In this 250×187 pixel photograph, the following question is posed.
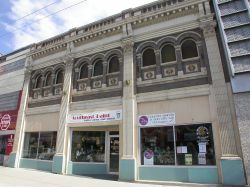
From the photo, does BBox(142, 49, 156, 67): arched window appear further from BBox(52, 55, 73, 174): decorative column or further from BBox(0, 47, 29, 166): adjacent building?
BBox(0, 47, 29, 166): adjacent building

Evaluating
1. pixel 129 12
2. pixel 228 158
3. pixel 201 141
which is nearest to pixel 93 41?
pixel 129 12

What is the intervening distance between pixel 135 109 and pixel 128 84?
160cm

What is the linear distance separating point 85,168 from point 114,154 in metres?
2.15

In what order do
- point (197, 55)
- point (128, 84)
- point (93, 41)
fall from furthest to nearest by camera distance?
point (93, 41) < point (128, 84) < point (197, 55)

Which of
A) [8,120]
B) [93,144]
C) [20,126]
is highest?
[8,120]

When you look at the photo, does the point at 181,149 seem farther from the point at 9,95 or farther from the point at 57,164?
the point at 9,95

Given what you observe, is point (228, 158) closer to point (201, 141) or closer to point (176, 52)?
point (201, 141)

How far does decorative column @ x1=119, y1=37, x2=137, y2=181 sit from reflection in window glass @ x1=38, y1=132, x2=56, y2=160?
5771mm

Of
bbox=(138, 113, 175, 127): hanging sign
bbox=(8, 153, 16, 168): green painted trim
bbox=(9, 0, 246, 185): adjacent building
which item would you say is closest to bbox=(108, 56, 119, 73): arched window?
bbox=(9, 0, 246, 185): adjacent building

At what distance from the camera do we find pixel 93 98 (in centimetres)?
1499

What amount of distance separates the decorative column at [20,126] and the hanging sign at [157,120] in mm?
10400

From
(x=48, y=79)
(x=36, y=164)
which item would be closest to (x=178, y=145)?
(x=36, y=164)

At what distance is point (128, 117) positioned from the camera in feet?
43.2

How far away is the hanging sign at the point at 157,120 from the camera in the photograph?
12235 millimetres
